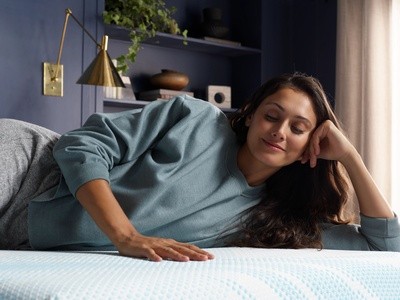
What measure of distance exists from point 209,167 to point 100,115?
34 centimetres

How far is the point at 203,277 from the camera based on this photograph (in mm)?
1035

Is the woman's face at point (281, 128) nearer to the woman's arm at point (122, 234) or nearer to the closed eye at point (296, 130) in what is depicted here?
the closed eye at point (296, 130)

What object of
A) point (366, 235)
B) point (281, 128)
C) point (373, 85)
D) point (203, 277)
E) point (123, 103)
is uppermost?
point (373, 85)

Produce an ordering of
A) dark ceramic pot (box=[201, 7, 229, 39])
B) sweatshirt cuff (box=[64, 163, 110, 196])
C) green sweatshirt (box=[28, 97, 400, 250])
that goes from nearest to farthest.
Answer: sweatshirt cuff (box=[64, 163, 110, 196]) < green sweatshirt (box=[28, 97, 400, 250]) < dark ceramic pot (box=[201, 7, 229, 39])

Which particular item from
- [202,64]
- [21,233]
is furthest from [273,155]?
[202,64]

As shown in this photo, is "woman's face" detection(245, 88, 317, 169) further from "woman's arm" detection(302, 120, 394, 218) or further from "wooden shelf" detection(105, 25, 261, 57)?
"wooden shelf" detection(105, 25, 261, 57)

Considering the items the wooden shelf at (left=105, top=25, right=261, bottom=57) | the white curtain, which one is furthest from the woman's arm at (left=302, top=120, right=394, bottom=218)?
the wooden shelf at (left=105, top=25, right=261, bottom=57)

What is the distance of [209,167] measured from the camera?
1.91 m

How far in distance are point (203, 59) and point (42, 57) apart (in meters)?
1.34

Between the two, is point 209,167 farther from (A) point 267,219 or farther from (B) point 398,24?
(B) point 398,24

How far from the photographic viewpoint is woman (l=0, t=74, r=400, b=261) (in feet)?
5.69

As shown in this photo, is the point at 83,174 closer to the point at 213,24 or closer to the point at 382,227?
the point at 382,227

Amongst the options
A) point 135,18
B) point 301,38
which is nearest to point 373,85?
point 301,38

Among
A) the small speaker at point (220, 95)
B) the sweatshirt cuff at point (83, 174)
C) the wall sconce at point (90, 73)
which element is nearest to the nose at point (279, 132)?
the sweatshirt cuff at point (83, 174)
